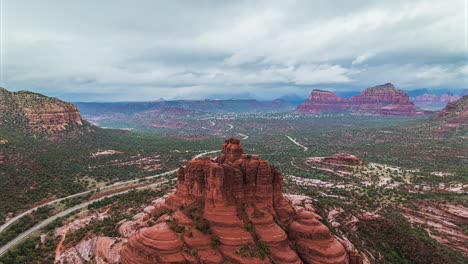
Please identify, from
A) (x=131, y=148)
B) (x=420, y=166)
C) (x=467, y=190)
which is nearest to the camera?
(x=467, y=190)

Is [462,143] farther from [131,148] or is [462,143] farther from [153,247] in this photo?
[131,148]

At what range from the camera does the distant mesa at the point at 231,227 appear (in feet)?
102

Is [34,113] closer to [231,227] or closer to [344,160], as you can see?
[231,227]

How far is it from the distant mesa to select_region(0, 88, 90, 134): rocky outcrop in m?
130

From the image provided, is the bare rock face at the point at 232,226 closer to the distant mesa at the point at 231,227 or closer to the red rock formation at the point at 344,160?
the distant mesa at the point at 231,227

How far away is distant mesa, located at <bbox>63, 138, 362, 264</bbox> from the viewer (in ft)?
102

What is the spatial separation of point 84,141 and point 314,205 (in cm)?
15003

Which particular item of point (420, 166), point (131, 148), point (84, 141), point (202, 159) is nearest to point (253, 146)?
point (131, 148)

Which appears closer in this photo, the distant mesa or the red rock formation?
the distant mesa

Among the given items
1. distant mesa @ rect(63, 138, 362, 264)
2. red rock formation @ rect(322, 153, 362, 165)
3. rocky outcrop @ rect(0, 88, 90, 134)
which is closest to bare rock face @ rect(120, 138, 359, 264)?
distant mesa @ rect(63, 138, 362, 264)

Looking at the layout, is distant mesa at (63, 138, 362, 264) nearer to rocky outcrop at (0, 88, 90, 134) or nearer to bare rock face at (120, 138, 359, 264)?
bare rock face at (120, 138, 359, 264)

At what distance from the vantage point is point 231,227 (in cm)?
3325

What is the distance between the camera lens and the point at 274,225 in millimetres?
35281

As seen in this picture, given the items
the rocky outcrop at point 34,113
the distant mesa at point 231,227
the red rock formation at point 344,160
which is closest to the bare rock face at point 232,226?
the distant mesa at point 231,227
